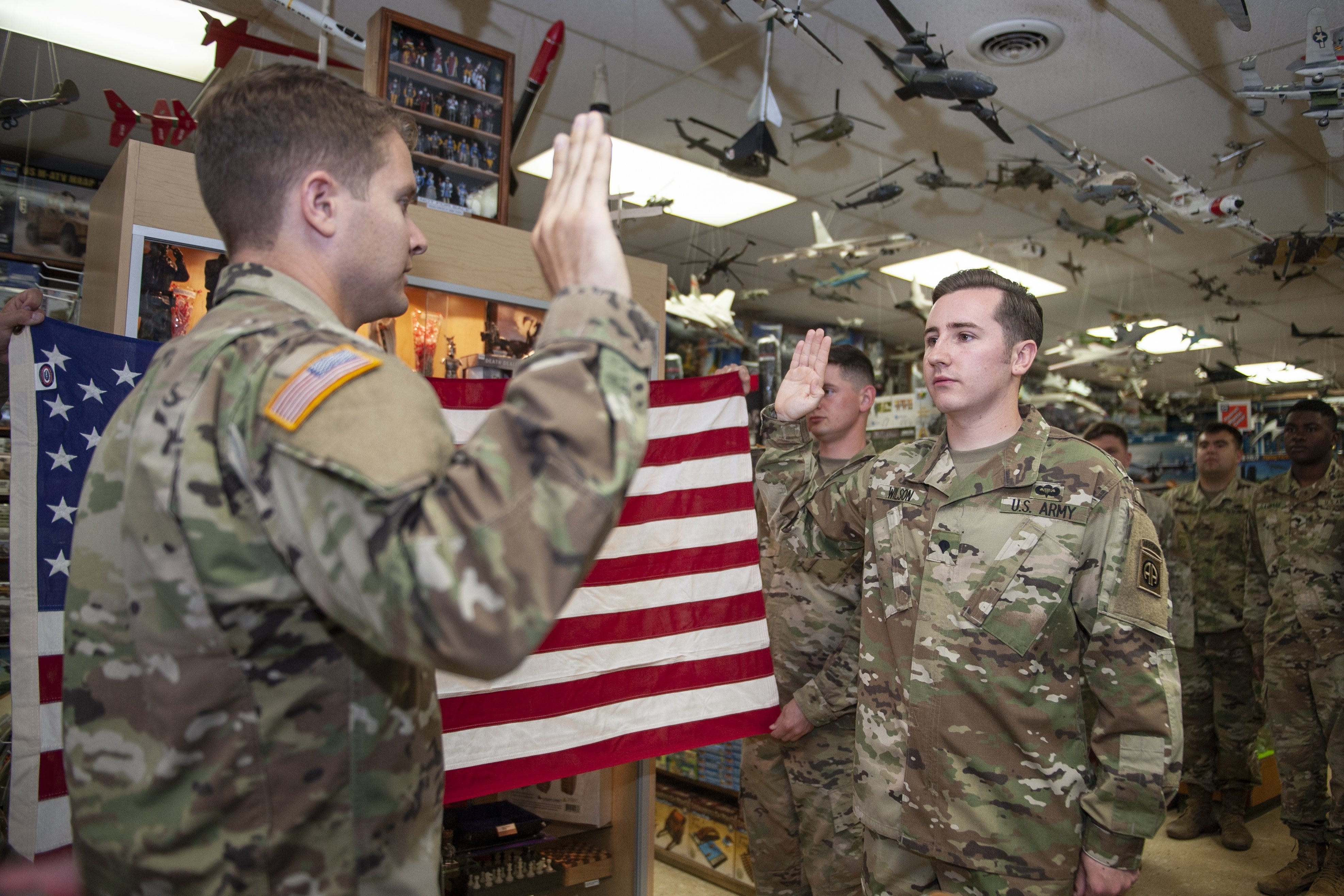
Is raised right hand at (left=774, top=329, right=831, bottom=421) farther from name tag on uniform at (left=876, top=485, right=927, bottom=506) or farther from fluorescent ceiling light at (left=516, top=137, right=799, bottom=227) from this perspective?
fluorescent ceiling light at (left=516, top=137, right=799, bottom=227)

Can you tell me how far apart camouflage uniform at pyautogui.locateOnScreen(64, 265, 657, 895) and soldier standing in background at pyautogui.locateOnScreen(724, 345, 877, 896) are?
5.84 ft

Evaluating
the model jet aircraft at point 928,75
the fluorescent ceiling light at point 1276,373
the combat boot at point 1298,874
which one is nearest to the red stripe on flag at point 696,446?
the model jet aircraft at point 928,75

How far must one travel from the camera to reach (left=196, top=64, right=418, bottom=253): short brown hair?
0.89 m

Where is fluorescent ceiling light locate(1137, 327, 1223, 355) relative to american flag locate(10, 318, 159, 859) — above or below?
above

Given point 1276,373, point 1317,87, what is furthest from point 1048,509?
point 1276,373

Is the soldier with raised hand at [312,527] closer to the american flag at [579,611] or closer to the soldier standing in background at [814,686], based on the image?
the american flag at [579,611]

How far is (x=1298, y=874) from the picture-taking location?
394 centimetres

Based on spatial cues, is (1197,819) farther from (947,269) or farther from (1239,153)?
(947,269)

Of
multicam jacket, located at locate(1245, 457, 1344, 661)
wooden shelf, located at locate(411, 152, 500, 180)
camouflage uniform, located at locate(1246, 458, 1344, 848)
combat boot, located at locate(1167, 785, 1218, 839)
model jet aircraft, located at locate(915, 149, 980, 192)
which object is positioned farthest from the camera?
model jet aircraft, located at locate(915, 149, 980, 192)

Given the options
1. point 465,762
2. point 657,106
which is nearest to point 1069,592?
point 465,762

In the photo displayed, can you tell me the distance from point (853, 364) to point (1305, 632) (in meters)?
3.24

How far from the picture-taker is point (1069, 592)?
71.2 inches

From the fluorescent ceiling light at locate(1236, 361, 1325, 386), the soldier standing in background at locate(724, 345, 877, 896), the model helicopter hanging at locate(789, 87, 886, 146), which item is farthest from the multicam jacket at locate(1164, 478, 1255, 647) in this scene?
the fluorescent ceiling light at locate(1236, 361, 1325, 386)

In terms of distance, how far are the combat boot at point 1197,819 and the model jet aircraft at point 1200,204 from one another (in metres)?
3.34
